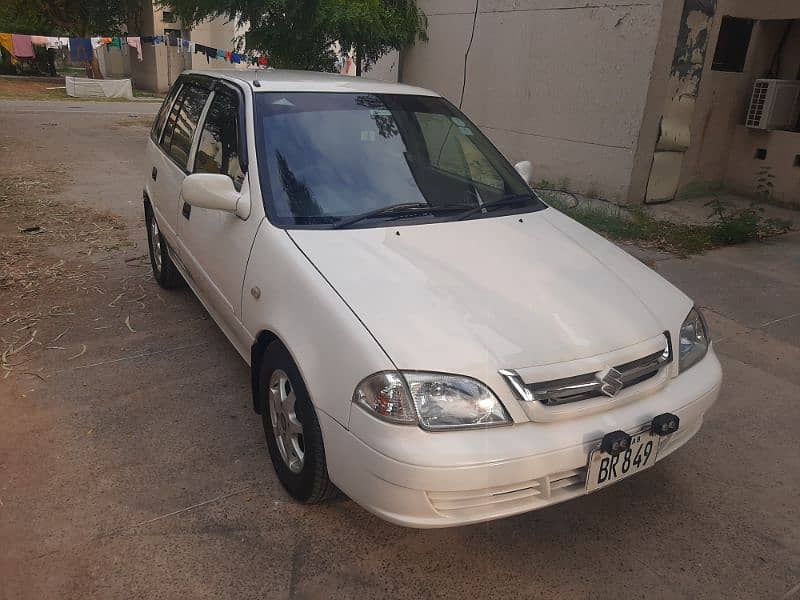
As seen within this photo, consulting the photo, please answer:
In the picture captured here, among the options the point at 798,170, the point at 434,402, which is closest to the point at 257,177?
the point at 434,402

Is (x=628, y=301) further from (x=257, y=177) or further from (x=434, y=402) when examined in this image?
(x=257, y=177)

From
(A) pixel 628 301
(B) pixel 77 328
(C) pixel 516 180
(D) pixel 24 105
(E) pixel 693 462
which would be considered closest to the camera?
(A) pixel 628 301

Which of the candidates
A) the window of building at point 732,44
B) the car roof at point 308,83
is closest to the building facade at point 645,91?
the window of building at point 732,44

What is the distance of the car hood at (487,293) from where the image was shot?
223 centimetres

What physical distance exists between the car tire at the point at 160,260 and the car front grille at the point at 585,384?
3303 mm

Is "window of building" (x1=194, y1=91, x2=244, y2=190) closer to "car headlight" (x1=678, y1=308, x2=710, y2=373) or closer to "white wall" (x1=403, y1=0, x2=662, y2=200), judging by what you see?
"car headlight" (x1=678, y1=308, x2=710, y2=373)

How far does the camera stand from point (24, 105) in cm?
1841

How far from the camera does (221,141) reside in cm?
345

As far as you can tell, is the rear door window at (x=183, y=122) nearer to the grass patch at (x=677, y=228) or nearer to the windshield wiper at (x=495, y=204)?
the windshield wiper at (x=495, y=204)

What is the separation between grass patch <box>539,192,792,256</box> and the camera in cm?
664

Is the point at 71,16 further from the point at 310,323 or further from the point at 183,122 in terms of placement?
the point at 310,323

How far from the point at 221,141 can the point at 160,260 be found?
69.8 inches

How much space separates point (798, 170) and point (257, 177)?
7.31 meters

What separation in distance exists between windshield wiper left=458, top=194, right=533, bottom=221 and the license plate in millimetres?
1313
